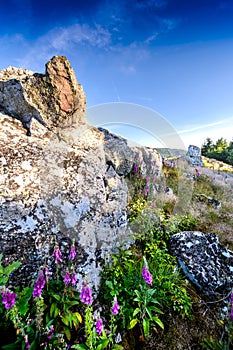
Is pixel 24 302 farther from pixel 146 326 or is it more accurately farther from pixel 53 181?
pixel 53 181

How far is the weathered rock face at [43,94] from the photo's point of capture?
429 cm

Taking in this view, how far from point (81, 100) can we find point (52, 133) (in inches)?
59.5

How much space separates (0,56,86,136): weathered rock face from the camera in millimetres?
4293

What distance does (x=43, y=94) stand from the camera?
4.57 m

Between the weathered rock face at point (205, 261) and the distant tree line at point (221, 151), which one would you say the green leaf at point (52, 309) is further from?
the distant tree line at point (221, 151)

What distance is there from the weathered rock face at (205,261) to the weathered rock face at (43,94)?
407 centimetres

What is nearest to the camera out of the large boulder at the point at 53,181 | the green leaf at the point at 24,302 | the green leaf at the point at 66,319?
the green leaf at the point at 24,302

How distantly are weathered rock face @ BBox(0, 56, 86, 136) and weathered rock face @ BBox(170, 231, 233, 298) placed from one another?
160 inches

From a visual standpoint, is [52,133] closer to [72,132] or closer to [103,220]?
[72,132]

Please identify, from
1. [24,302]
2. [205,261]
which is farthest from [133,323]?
[205,261]

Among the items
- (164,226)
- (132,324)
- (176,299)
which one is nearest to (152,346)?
(132,324)

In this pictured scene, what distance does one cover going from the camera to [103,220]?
13.0 ft

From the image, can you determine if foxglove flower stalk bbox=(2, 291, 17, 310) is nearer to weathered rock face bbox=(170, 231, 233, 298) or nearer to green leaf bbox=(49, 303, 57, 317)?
green leaf bbox=(49, 303, 57, 317)

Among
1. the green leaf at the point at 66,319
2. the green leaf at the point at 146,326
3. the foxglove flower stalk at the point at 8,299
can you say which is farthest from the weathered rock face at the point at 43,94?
the green leaf at the point at 146,326
